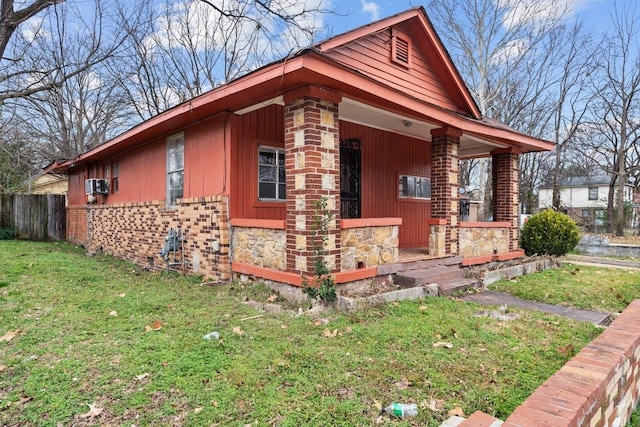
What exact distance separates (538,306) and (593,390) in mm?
3626

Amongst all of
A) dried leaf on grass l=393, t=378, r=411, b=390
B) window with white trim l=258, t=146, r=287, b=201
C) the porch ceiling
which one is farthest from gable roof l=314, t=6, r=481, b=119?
dried leaf on grass l=393, t=378, r=411, b=390

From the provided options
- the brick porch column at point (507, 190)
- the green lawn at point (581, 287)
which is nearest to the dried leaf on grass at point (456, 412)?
the green lawn at point (581, 287)

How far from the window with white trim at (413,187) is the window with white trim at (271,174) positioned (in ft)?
11.6

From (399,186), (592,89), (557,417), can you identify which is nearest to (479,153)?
(399,186)

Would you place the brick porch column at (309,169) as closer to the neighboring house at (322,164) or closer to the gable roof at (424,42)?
the neighboring house at (322,164)

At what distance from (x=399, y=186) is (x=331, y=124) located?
4539 millimetres

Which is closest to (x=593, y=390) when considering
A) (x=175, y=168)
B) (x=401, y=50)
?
(x=401, y=50)

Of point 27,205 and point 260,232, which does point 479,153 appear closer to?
point 260,232

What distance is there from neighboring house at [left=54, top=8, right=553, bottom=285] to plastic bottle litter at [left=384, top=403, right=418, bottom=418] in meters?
2.44

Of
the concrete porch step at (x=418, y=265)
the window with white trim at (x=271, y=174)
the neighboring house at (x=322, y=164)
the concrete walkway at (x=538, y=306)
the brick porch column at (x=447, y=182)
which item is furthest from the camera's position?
the brick porch column at (x=447, y=182)

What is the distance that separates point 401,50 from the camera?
700cm

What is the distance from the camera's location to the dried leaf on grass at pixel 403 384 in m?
2.79

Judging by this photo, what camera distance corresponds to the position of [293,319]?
4.40m

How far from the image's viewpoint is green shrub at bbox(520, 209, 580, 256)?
9023 millimetres
